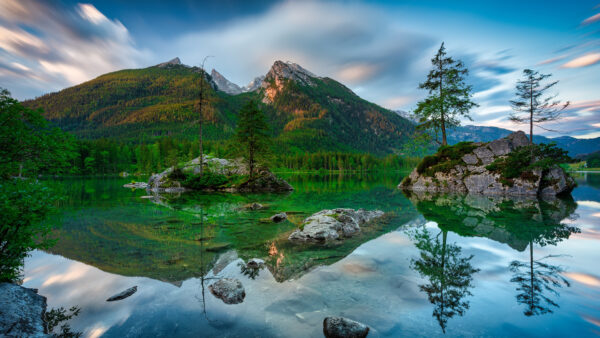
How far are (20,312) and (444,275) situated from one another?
10074 millimetres

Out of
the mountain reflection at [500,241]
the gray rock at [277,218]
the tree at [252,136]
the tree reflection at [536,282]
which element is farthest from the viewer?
the tree at [252,136]

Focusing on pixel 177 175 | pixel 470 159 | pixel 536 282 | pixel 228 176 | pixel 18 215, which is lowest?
pixel 536 282

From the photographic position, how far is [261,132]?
115 feet

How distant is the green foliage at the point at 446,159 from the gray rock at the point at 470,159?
45cm

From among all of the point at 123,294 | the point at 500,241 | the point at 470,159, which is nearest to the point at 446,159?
the point at 470,159

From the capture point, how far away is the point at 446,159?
32.8m

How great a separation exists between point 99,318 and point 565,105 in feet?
126

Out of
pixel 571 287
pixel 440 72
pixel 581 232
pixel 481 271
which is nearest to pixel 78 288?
pixel 481 271

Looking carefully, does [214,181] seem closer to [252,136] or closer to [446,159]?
[252,136]

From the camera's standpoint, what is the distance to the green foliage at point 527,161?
2438 cm

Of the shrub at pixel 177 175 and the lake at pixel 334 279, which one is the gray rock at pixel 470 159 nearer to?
the lake at pixel 334 279

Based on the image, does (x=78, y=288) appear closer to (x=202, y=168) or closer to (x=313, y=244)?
(x=313, y=244)

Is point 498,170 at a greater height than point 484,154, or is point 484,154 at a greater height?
point 484,154

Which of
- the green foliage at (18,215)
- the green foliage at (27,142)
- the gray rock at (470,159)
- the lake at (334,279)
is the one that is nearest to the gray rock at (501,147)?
the gray rock at (470,159)
